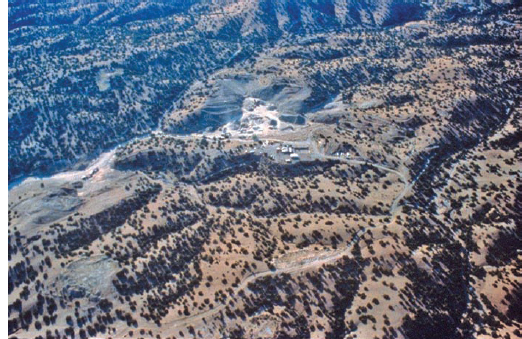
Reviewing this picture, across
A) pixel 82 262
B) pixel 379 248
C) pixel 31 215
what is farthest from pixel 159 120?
pixel 379 248

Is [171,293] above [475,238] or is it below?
above

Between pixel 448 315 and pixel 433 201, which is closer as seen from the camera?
pixel 448 315

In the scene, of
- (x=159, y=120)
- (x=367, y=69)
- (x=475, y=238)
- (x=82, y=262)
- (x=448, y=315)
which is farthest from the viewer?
(x=367, y=69)

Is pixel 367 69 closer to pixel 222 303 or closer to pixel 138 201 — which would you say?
pixel 138 201

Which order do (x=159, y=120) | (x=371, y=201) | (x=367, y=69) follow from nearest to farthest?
(x=371, y=201), (x=159, y=120), (x=367, y=69)

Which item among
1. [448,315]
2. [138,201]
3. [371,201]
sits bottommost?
[448,315]

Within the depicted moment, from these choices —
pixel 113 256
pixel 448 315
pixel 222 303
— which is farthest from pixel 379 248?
pixel 113 256
